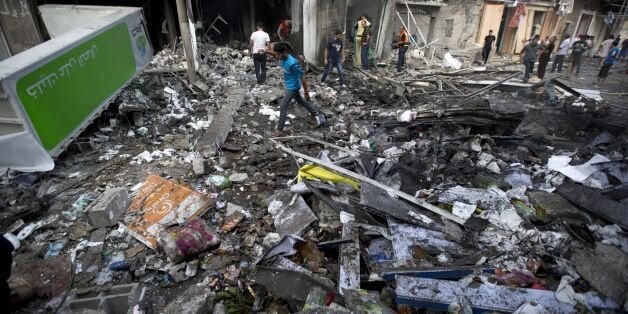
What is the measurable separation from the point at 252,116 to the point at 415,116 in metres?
3.52

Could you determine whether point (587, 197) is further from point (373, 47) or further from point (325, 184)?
point (373, 47)

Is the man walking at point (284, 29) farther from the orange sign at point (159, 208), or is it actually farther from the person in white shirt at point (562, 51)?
the person in white shirt at point (562, 51)

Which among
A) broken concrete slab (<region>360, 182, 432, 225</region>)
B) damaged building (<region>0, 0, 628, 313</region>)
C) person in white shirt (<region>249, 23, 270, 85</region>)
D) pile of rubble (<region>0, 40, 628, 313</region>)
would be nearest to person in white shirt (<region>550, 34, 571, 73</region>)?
damaged building (<region>0, 0, 628, 313</region>)

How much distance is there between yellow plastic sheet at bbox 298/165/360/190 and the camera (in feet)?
14.8

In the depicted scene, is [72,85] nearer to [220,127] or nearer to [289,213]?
[220,127]

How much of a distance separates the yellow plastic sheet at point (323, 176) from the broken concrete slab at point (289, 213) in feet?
1.26

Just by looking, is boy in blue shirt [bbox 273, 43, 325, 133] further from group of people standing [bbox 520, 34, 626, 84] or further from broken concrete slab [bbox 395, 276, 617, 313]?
group of people standing [bbox 520, 34, 626, 84]

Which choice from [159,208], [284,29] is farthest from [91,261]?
[284,29]

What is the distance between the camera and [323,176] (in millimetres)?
4551

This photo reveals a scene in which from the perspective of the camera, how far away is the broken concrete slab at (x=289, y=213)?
385 centimetres

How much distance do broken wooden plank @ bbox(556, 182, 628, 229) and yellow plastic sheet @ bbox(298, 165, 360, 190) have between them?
8.66 feet

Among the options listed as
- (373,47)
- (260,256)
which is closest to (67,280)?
(260,256)

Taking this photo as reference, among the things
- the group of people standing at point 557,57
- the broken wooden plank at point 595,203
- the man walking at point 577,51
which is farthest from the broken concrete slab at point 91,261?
the man walking at point 577,51

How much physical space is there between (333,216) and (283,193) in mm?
794
